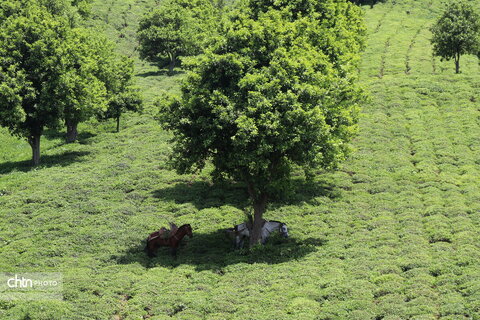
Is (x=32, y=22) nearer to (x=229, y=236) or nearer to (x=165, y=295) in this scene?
(x=229, y=236)

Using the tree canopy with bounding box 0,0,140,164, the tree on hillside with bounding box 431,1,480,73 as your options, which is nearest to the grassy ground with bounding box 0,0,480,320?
the tree canopy with bounding box 0,0,140,164

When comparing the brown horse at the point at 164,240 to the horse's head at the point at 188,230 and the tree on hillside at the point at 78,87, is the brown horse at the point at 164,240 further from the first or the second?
the tree on hillside at the point at 78,87

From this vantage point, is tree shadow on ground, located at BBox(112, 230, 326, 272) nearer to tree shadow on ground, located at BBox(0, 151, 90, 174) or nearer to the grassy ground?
the grassy ground

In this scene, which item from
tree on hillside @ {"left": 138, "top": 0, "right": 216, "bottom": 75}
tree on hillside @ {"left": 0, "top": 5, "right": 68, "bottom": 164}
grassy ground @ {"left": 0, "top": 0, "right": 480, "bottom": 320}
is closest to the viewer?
grassy ground @ {"left": 0, "top": 0, "right": 480, "bottom": 320}

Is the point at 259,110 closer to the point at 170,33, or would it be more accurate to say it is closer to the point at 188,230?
the point at 188,230

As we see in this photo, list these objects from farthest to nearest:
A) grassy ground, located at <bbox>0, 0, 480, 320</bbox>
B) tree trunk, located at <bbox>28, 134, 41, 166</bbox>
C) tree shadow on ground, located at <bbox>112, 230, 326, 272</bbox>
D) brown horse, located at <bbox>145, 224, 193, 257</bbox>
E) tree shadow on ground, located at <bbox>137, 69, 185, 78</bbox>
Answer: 1. tree shadow on ground, located at <bbox>137, 69, 185, 78</bbox>
2. tree trunk, located at <bbox>28, 134, 41, 166</bbox>
3. brown horse, located at <bbox>145, 224, 193, 257</bbox>
4. tree shadow on ground, located at <bbox>112, 230, 326, 272</bbox>
5. grassy ground, located at <bbox>0, 0, 480, 320</bbox>
